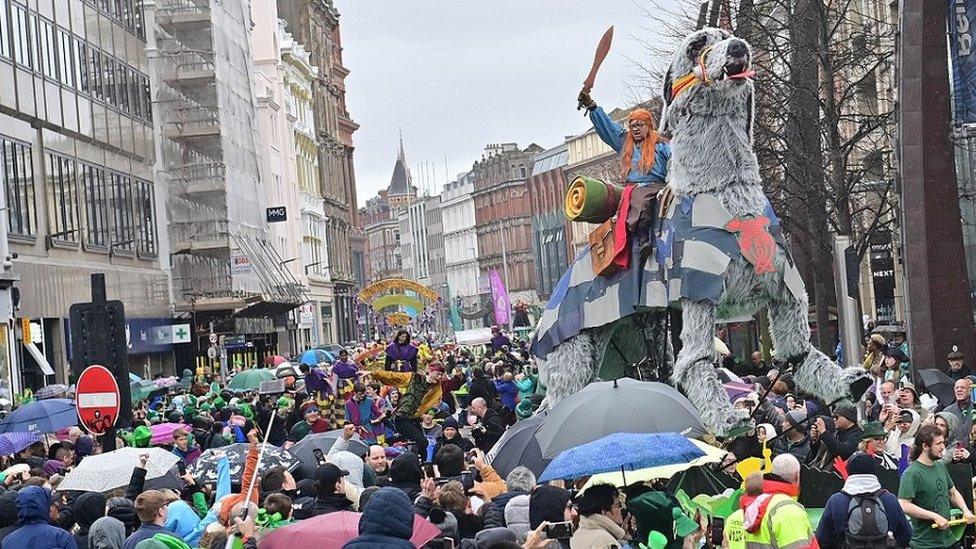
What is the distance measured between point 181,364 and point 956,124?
1569 inches

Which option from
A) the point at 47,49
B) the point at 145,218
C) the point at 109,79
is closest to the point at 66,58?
the point at 47,49

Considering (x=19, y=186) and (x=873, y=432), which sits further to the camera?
(x=19, y=186)

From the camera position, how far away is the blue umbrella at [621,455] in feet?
36.1

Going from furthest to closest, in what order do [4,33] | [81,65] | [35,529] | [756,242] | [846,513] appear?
[81,65] → [4,33] → [756,242] → [35,529] → [846,513]

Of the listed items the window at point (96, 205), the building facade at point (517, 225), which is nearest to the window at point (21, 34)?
the window at point (96, 205)

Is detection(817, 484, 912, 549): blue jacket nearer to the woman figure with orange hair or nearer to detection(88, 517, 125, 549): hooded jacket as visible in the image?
detection(88, 517, 125, 549): hooded jacket

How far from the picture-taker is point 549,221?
176 metres

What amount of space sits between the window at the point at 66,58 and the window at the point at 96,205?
236cm

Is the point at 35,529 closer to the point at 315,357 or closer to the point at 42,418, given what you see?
the point at 42,418

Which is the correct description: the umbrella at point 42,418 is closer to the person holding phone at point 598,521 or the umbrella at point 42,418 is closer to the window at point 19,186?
the person holding phone at point 598,521

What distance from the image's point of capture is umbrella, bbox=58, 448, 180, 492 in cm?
1406

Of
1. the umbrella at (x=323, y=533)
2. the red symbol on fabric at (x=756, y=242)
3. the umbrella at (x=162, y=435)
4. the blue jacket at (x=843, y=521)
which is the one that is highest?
the red symbol on fabric at (x=756, y=242)

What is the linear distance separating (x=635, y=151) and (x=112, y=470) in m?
5.99

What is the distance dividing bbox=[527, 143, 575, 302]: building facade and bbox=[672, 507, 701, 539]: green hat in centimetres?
15593
